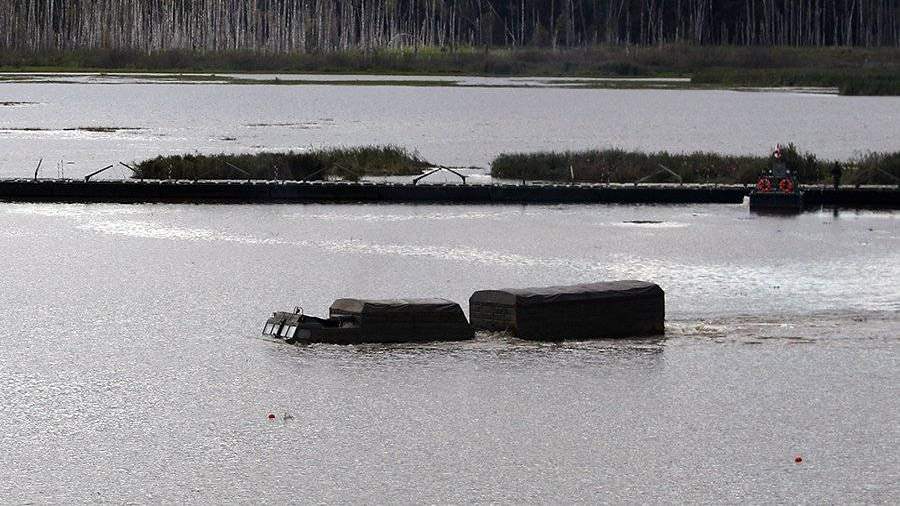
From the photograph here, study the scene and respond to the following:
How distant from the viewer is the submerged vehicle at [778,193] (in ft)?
163

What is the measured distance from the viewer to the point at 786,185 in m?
50.2

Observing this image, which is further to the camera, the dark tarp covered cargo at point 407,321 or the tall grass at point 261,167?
the tall grass at point 261,167

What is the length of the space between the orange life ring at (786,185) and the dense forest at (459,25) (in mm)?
131746

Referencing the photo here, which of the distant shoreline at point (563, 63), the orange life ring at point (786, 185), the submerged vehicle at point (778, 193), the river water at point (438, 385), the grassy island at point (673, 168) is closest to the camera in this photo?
the river water at point (438, 385)

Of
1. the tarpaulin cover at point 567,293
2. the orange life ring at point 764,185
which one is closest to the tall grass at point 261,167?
the orange life ring at point 764,185

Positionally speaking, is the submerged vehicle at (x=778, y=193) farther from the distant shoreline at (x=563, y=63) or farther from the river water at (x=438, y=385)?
the distant shoreline at (x=563, y=63)

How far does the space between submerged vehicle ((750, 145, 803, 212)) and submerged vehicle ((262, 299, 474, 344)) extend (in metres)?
25.6

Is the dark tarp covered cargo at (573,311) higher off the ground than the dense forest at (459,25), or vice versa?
the dense forest at (459,25)

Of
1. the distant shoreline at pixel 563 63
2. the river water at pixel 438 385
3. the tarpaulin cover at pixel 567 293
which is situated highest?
the distant shoreline at pixel 563 63

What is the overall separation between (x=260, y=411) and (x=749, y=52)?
502ft

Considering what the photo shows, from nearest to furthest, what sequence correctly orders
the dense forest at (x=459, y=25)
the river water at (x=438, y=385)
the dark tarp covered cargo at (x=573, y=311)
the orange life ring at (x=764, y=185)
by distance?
the river water at (x=438, y=385)
the dark tarp covered cargo at (x=573, y=311)
the orange life ring at (x=764, y=185)
the dense forest at (x=459, y=25)

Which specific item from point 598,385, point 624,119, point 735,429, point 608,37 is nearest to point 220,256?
point 598,385

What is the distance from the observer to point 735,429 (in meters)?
20.7

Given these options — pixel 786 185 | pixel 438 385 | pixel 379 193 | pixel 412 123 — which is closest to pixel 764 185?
pixel 786 185
